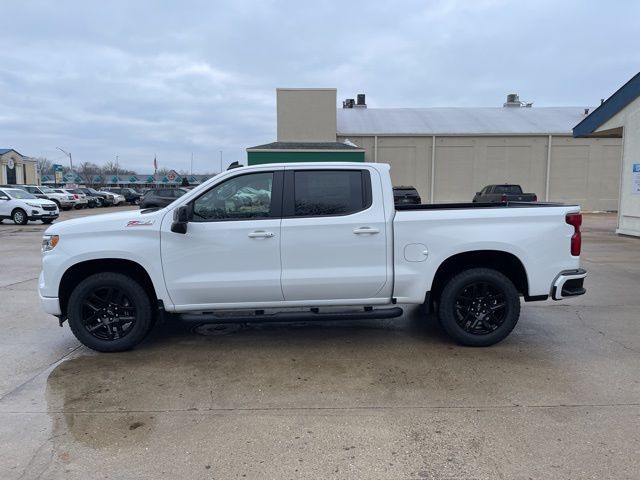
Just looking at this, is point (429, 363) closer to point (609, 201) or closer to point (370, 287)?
point (370, 287)

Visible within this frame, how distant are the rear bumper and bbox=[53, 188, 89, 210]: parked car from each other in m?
37.0

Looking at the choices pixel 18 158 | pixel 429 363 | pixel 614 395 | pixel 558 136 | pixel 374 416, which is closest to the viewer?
pixel 374 416

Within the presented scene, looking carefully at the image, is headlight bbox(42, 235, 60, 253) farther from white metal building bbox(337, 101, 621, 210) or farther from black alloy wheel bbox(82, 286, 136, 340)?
white metal building bbox(337, 101, 621, 210)

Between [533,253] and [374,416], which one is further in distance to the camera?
[533,253]

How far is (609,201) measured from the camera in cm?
3092

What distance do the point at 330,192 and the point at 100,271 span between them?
8.40 feet

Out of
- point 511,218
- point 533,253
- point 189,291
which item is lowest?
point 189,291

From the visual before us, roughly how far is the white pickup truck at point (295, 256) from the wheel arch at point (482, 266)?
0.10ft

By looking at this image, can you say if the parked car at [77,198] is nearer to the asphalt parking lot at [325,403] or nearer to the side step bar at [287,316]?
the asphalt parking lot at [325,403]

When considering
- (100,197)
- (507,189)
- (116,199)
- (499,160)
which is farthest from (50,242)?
(116,199)

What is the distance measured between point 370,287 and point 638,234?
1403cm

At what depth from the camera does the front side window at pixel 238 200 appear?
5047 mm

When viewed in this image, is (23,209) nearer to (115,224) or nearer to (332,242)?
(115,224)

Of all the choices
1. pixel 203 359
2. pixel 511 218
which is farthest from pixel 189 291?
pixel 511 218
